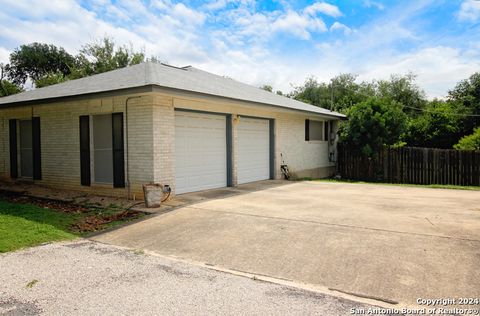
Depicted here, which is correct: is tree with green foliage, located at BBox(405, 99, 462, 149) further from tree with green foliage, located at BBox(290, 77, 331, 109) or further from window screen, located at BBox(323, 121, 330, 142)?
tree with green foliage, located at BBox(290, 77, 331, 109)

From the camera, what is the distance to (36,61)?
156 feet

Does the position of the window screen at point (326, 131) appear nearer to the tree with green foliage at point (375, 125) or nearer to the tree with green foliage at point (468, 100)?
the tree with green foliage at point (375, 125)

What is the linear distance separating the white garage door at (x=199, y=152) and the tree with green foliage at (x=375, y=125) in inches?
324

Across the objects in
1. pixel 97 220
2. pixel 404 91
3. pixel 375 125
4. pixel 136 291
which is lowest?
pixel 136 291

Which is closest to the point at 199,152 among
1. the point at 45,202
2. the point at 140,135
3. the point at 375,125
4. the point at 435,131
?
the point at 140,135

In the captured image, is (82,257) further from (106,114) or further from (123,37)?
(123,37)

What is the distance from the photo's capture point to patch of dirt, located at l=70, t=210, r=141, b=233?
695cm

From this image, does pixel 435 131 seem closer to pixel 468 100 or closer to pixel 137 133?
pixel 468 100

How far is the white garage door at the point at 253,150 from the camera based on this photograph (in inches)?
511

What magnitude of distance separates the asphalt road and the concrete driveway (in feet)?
1.48

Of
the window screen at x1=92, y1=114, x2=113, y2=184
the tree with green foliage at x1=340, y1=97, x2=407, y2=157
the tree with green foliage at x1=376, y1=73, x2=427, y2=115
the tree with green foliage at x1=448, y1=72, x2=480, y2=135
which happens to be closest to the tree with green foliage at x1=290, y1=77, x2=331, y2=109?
the tree with green foliage at x1=376, y1=73, x2=427, y2=115

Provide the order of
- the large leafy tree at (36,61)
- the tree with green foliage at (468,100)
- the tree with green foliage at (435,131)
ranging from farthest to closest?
the large leafy tree at (36,61), the tree with green foliage at (468,100), the tree with green foliage at (435,131)

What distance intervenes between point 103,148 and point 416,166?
13495 mm

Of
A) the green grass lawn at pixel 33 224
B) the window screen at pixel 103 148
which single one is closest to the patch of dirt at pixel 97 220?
the green grass lawn at pixel 33 224
